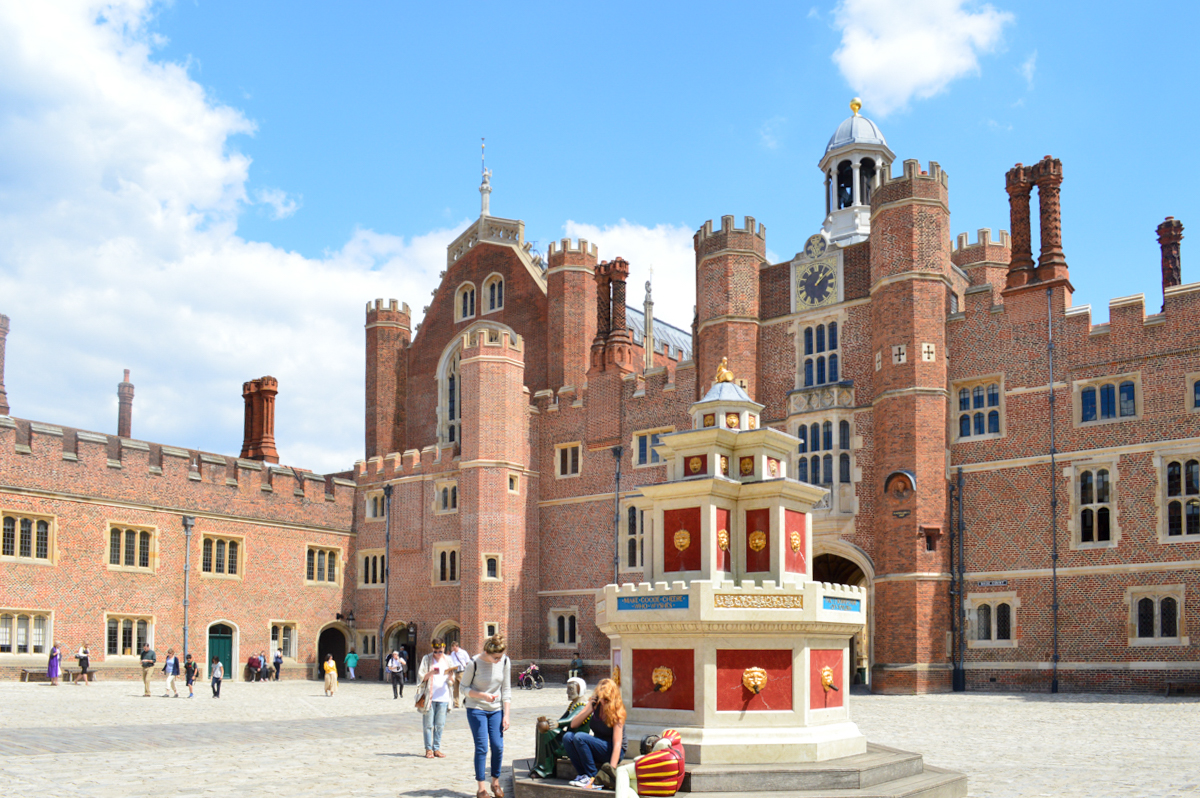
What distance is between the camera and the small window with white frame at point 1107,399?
27766 millimetres

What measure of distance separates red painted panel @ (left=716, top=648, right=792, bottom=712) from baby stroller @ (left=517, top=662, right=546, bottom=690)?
23073 mm

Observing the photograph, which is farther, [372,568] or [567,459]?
[372,568]

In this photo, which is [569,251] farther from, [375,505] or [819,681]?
[819,681]

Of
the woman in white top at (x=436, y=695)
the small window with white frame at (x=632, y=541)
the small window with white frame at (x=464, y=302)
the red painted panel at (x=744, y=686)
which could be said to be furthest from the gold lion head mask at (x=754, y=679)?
the small window with white frame at (x=464, y=302)

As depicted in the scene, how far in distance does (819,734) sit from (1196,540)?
61.1 feet

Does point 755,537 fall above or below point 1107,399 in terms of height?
below

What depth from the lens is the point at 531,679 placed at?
3400cm

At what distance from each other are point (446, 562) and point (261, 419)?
43.9ft

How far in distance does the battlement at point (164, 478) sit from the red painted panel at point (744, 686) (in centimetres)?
2823

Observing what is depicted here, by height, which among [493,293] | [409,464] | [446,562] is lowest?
[446,562]

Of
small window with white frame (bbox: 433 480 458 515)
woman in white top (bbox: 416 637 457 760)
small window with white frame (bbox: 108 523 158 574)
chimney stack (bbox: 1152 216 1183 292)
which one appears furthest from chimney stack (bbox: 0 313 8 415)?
chimney stack (bbox: 1152 216 1183 292)

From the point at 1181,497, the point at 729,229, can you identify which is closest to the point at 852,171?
the point at 729,229

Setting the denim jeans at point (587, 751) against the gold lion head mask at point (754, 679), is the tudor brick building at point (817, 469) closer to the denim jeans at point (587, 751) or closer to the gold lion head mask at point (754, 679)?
the gold lion head mask at point (754, 679)

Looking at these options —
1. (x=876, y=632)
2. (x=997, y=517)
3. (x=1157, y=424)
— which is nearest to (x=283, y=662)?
(x=876, y=632)
